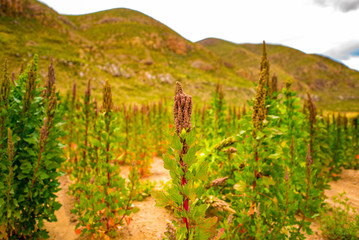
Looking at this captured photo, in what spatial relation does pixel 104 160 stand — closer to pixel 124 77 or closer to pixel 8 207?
pixel 8 207

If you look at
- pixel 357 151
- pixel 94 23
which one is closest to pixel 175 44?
pixel 94 23

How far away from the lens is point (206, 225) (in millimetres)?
1193

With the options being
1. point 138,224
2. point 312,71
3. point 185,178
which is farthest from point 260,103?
point 312,71

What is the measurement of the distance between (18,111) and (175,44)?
3547 inches

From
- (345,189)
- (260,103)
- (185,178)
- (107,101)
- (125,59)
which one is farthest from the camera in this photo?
(125,59)

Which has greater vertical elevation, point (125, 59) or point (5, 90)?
point (125, 59)

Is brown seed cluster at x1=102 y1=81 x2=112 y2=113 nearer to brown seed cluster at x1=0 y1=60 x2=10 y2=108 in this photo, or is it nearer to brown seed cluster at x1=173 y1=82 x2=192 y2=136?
brown seed cluster at x1=0 y1=60 x2=10 y2=108

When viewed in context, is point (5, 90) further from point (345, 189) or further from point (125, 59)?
point (125, 59)

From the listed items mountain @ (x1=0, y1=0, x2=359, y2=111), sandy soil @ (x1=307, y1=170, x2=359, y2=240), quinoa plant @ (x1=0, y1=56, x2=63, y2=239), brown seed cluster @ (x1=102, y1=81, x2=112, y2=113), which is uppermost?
mountain @ (x1=0, y1=0, x2=359, y2=111)

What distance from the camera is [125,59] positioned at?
6162cm

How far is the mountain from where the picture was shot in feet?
113

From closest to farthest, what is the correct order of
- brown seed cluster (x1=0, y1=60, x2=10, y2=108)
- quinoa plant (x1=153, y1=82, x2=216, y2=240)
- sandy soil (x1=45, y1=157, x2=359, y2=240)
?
quinoa plant (x1=153, y1=82, x2=216, y2=240), brown seed cluster (x1=0, y1=60, x2=10, y2=108), sandy soil (x1=45, y1=157, x2=359, y2=240)

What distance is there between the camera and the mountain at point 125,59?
113 feet

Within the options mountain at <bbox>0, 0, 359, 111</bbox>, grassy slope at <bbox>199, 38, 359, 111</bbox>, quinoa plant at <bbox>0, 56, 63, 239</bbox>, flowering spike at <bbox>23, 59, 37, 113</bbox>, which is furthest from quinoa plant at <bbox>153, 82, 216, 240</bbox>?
grassy slope at <bbox>199, 38, 359, 111</bbox>
